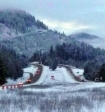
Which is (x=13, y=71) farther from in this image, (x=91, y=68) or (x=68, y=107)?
(x=68, y=107)

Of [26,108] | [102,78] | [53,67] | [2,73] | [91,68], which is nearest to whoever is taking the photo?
[26,108]

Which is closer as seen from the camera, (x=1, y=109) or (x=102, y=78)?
(x=1, y=109)

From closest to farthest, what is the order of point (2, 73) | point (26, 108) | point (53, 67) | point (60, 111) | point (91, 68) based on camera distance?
1. point (60, 111)
2. point (26, 108)
3. point (2, 73)
4. point (91, 68)
5. point (53, 67)

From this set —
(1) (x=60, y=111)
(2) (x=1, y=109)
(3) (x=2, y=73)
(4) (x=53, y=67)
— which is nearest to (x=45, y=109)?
(1) (x=60, y=111)

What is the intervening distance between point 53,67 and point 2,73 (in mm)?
101685

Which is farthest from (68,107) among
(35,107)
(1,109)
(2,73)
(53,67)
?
(53,67)

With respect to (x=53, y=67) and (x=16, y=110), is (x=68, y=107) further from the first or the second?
(x=53, y=67)

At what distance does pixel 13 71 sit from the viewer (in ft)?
325

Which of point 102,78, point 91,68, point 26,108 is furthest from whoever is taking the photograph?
point 91,68

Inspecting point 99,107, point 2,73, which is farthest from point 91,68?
point 99,107

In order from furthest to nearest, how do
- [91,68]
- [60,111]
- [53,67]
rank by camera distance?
1. [53,67]
2. [91,68]
3. [60,111]

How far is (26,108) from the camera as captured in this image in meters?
23.0

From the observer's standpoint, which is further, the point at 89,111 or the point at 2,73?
the point at 2,73

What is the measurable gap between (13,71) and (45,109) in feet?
255
